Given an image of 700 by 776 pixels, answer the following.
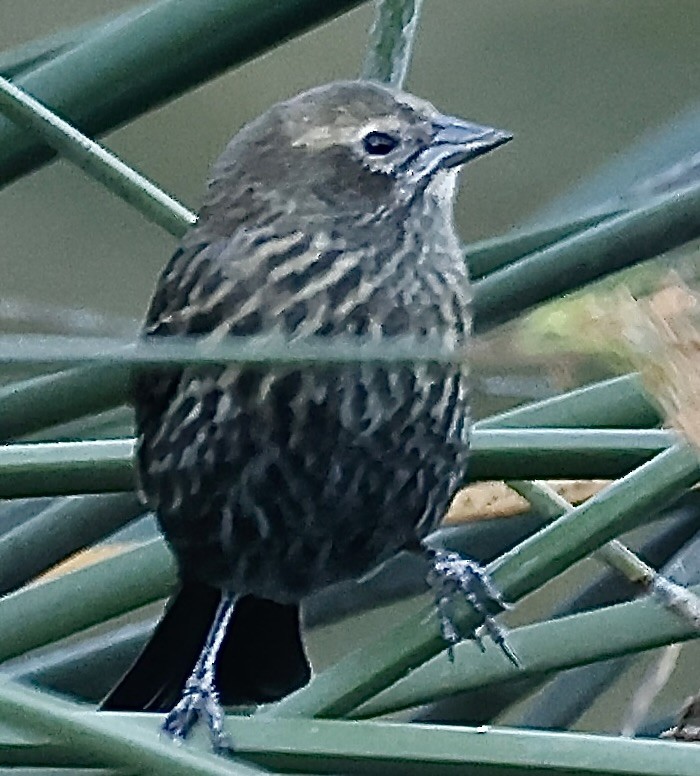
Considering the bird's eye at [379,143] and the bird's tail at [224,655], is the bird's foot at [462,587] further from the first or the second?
the bird's eye at [379,143]

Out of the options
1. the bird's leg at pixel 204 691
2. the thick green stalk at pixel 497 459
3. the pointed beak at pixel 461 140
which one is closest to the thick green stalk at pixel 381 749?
the thick green stalk at pixel 497 459

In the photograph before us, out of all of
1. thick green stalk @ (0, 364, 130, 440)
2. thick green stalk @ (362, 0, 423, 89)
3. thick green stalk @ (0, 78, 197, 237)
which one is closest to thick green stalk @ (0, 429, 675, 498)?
thick green stalk @ (0, 364, 130, 440)

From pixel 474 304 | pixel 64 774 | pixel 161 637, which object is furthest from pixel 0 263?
pixel 64 774

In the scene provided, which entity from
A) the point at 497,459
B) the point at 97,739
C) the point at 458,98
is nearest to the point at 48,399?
the point at 497,459

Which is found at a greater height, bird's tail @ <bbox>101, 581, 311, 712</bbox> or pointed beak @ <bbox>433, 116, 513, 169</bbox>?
pointed beak @ <bbox>433, 116, 513, 169</bbox>

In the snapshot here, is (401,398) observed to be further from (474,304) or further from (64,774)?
(64,774)

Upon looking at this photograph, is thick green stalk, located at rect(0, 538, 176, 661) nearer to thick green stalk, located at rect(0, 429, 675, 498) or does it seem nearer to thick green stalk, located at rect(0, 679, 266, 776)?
thick green stalk, located at rect(0, 429, 675, 498)

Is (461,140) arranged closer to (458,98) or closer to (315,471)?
(315,471)

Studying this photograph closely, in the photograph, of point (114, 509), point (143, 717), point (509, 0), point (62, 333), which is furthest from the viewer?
point (509, 0)
